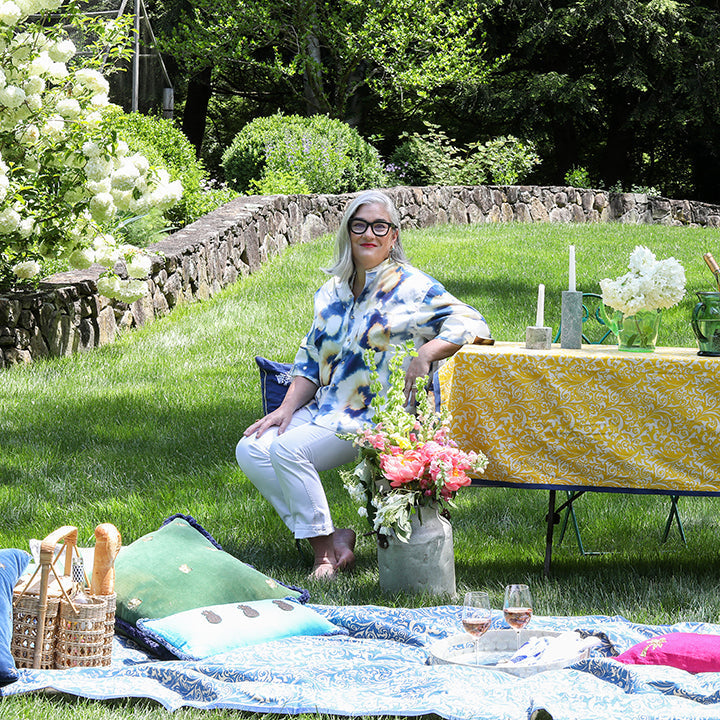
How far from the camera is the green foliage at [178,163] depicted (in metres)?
14.1

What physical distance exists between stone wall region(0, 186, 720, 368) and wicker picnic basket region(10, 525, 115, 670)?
16.6ft

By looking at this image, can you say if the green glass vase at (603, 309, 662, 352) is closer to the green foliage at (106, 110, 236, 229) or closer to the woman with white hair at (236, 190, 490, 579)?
the woman with white hair at (236, 190, 490, 579)

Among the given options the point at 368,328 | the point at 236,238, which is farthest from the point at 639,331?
the point at 236,238

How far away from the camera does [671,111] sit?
23781mm

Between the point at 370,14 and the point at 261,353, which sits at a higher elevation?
the point at 370,14

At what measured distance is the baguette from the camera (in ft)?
10.8

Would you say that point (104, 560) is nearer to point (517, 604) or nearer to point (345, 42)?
point (517, 604)

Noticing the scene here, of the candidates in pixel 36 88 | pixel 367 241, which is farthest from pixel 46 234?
pixel 367 241

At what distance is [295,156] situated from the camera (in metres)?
16.2

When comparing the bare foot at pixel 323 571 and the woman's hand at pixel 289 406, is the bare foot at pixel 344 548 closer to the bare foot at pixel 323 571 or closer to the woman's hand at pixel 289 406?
the bare foot at pixel 323 571

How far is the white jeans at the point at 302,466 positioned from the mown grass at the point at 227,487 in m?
0.25

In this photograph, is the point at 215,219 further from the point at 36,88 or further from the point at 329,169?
the point at 36,88

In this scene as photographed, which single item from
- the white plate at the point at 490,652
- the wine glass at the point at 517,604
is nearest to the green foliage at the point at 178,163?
the white plate at the point at 490,652

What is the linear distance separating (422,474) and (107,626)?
132 cm
